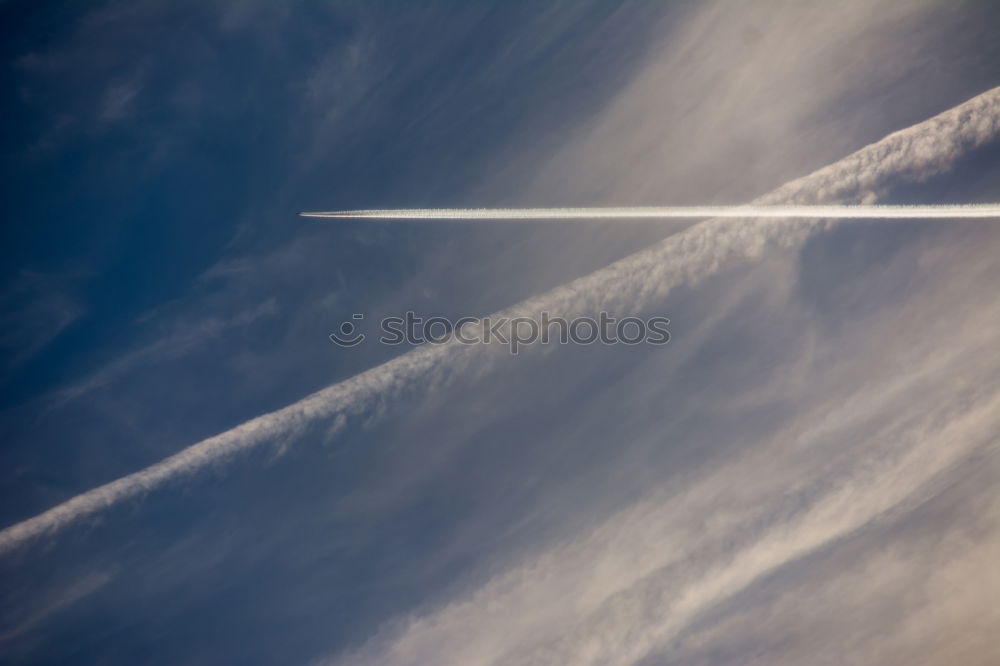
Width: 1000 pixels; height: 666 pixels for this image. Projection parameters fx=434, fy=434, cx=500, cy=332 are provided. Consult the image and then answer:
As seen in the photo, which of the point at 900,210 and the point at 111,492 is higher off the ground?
the point at 111,492

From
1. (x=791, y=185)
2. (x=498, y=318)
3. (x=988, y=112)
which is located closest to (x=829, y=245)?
(x=791, y=185)

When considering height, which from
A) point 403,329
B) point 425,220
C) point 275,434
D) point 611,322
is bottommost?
point 611,322

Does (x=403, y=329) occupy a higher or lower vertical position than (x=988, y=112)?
higher

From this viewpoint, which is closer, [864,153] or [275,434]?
[864,153]

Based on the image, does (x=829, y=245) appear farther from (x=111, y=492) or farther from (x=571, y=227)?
(x=111, y=492)

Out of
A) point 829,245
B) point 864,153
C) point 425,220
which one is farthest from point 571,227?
point 864,153

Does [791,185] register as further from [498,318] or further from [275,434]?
[275,434]
